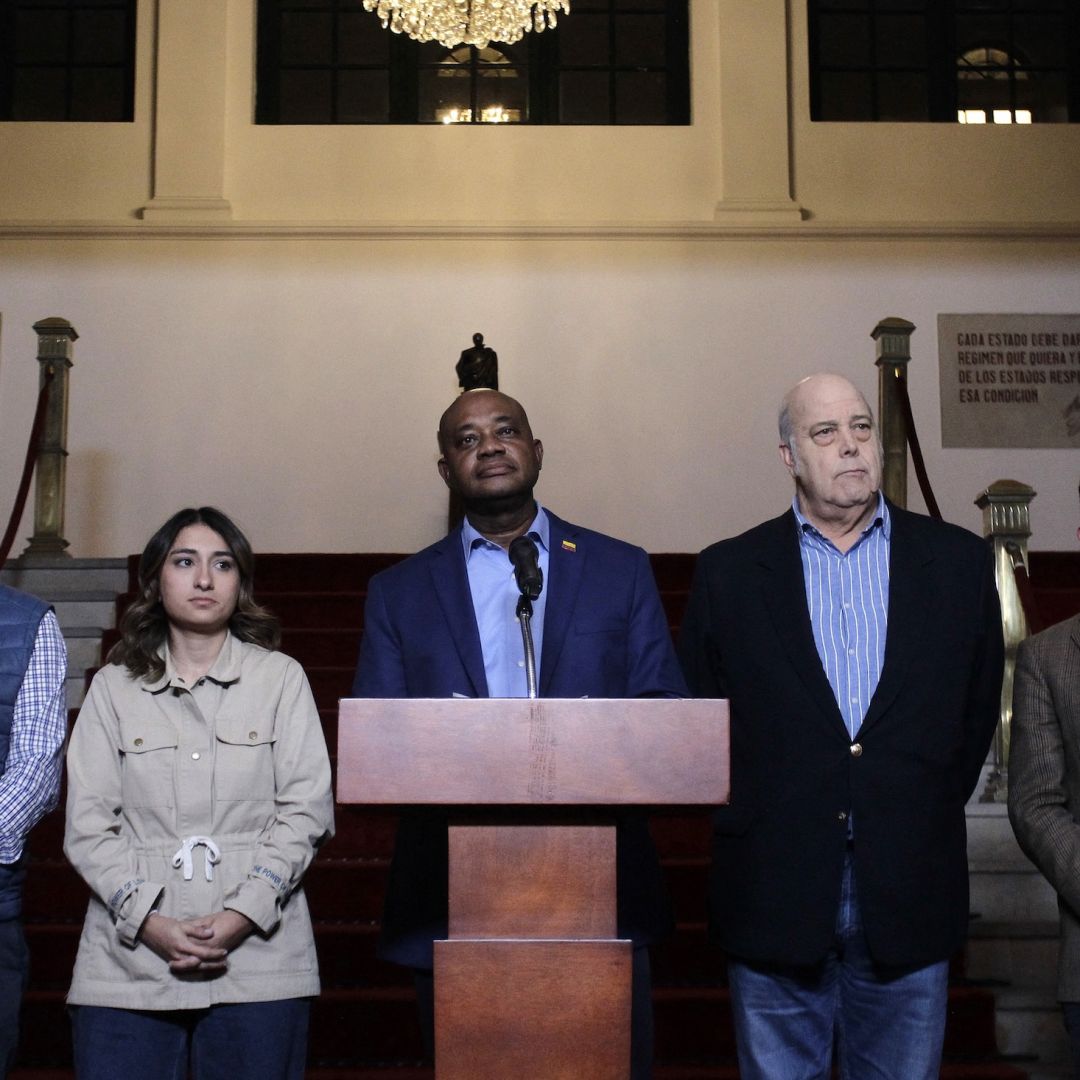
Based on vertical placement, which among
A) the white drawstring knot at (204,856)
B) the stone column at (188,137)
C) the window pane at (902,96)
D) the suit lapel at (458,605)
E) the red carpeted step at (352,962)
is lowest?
the red carpeted step at (352,962)

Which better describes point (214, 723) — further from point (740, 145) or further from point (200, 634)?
point (740, 145)

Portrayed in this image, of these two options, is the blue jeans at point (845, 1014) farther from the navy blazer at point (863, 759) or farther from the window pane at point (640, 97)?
the window pane at point (640, 97)

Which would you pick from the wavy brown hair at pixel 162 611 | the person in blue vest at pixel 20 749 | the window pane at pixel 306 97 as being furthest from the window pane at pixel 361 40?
the person in blue vest at pixel 20 749

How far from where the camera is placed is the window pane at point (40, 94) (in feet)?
32.3

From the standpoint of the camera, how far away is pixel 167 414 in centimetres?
941

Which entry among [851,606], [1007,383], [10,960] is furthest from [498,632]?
[1007,383]

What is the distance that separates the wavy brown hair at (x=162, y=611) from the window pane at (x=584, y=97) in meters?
7.23

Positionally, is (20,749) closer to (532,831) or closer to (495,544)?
(495,544)

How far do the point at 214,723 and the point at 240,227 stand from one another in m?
7.02

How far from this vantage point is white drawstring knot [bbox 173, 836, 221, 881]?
9.06ft

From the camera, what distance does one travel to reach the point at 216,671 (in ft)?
9.73

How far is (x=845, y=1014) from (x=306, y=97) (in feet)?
26.7

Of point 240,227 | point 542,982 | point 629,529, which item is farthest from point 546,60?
point 542,982

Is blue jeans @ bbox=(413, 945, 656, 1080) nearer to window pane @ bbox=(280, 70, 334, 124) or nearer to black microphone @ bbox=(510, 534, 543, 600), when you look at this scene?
black microphone @ bbox=(510, 534, 543, 600)
